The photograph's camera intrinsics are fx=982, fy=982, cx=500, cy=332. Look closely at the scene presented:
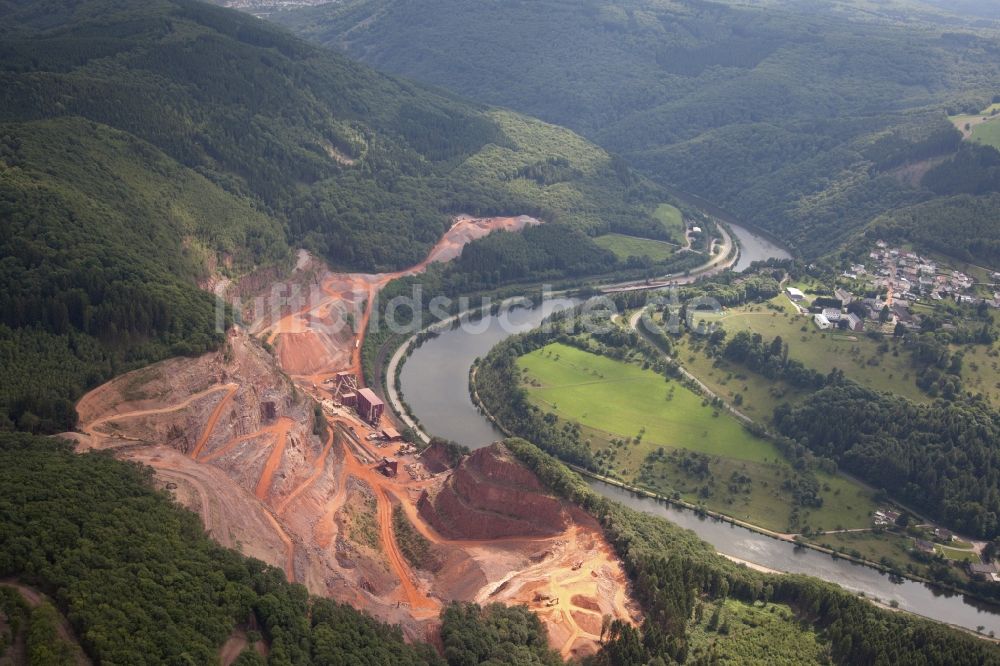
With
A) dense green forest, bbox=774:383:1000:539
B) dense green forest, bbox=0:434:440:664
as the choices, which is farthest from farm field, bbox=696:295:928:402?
dense green forest, bbox=0:434:440:664

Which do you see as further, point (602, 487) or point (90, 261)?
point (602, 487)

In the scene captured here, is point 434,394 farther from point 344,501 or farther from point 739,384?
point 739,384

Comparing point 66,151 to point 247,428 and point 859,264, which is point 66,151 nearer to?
point 247,428

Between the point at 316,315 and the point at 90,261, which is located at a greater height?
the point at 90,261

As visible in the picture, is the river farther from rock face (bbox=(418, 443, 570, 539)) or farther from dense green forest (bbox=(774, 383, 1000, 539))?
rock face (bbox=(418, 443, 570, 539))

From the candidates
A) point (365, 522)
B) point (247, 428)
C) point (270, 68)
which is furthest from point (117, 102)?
point (365, 522)

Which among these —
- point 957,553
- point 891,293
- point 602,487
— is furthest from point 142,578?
point 891,293
